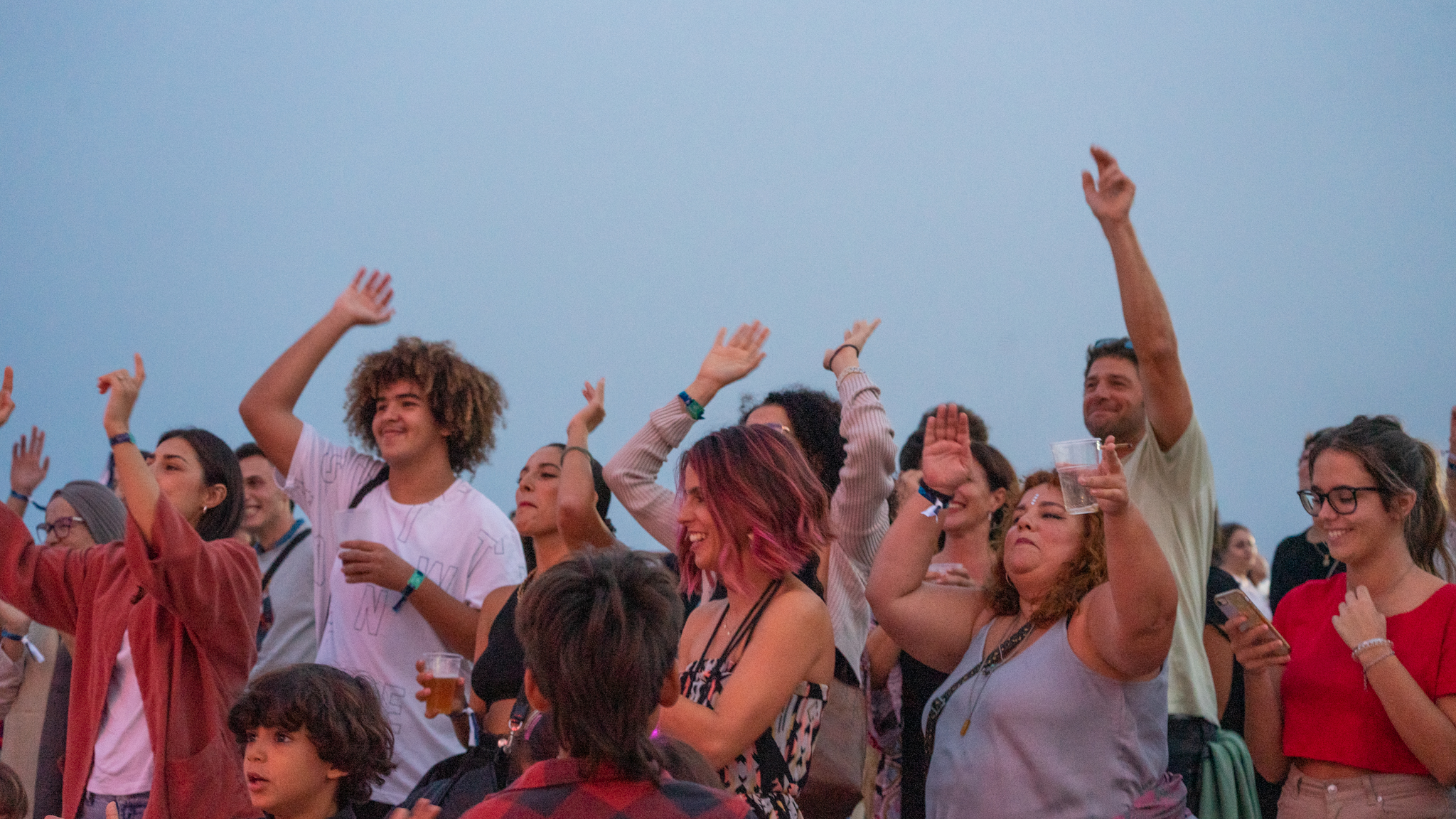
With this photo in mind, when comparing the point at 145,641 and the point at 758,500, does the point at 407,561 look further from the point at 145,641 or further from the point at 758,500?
the point at 758,500

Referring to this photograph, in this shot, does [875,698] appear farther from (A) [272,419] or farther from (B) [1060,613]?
(A) [272,419]

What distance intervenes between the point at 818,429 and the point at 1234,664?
1.08 meters

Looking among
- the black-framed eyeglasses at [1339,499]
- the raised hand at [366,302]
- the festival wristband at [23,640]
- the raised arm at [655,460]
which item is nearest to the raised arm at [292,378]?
the raised hand at [366,302]

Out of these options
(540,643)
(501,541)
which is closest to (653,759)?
(540,643)

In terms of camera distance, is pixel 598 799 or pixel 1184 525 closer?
pixel 598 799

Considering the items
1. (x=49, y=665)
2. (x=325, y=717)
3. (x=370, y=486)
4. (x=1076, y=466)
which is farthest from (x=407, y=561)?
(x=1076, y=466)

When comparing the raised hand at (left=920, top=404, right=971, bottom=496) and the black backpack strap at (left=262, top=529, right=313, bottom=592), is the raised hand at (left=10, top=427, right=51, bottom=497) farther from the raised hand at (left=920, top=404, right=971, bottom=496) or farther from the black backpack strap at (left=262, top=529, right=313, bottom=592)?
the raised hand at (left=920, top=404, right=971, bottom=496)

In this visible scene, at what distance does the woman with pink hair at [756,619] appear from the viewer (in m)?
1.78

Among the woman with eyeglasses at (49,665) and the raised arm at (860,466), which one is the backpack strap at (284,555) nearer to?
the woman with eyeglasses at (49,665)

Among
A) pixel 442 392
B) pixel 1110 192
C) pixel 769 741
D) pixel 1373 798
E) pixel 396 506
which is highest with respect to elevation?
pixel 1110 192

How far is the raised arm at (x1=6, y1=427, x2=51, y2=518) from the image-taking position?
379cm

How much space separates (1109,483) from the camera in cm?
181

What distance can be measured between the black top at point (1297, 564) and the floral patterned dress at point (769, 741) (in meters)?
1.86

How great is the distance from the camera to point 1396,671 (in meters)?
2.07
